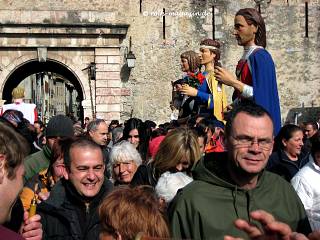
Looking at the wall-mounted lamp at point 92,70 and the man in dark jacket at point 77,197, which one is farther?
the wall-mounted lamp at point 92,70

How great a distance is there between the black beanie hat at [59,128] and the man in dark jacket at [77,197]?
185cm

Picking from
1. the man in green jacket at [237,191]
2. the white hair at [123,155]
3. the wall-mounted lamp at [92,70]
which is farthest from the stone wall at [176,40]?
the man in green jacket at [237,191]

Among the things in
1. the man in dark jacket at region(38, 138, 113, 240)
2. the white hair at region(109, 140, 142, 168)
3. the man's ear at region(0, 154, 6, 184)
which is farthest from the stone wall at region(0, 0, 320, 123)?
the man's ear at region(0, 154, 6, 184)

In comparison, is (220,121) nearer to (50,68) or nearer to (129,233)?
(129,233)

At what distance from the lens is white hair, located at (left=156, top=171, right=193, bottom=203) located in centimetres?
411

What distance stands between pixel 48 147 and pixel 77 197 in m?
2.01

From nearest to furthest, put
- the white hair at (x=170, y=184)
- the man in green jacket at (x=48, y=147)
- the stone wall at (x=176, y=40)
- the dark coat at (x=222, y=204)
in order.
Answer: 1. the dark coat at (x=222, y=204)
2. the white hair at (x=170, y=184)
3. the man in green jacket at (x=48, y=147)
4. the stone wall at (x=176, y=40)

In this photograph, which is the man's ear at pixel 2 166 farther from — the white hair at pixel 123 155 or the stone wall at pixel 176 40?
the stone wall at pixel 176 40

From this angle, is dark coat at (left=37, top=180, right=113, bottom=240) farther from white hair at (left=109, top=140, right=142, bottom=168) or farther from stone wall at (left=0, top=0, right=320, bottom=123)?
stone wall at (left=0, top=0, right=320, bottom=123)

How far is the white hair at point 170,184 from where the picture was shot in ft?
13.5

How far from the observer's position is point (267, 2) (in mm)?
22000

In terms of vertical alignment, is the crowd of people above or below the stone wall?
below

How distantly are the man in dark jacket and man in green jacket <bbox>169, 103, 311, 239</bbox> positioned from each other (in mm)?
879

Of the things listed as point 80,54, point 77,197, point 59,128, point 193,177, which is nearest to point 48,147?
point 59,128
